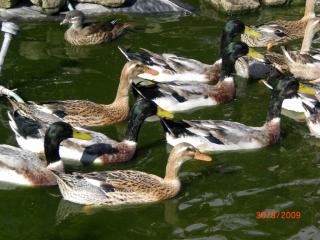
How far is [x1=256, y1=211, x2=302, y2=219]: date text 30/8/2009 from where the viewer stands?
7902 millimetres

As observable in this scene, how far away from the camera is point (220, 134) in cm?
952

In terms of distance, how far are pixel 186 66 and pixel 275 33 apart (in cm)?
282

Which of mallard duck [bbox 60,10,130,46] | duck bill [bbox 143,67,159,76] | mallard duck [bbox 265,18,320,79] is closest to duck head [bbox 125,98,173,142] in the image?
duck bill [bbox 143,67,159,76]

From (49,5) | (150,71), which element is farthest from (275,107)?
(49,5)

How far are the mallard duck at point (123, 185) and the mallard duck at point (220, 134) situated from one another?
1.09 metres

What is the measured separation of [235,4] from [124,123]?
19.0 ft

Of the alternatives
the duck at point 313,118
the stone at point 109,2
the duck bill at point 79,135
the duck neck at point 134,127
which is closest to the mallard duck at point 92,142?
the duck neck at point 134,127

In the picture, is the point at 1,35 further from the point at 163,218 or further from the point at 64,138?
the point at 163,218

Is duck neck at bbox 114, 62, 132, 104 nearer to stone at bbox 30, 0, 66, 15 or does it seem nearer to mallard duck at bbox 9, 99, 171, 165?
mallard duck at bbox 9, 99, 171, 165

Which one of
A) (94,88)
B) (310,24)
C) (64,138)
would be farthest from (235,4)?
(64,138)

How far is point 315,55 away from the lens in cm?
1243

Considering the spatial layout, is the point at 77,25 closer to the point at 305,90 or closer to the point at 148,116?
the point at 148,116

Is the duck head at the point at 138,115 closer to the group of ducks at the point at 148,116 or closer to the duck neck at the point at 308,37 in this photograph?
the group of ducks at the point at 148,116

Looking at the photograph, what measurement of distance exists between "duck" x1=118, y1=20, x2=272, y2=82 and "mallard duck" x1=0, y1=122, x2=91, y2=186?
3225mm
